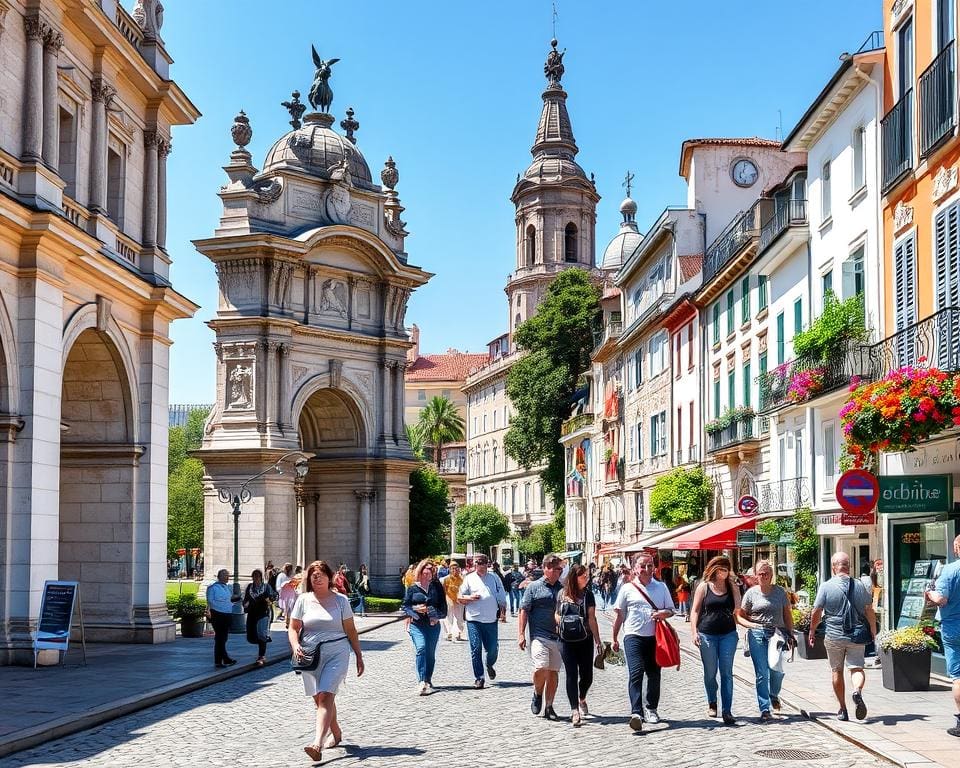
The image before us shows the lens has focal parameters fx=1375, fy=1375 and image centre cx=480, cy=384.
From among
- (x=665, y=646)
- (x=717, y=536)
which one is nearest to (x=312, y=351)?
(x=717, y=536)

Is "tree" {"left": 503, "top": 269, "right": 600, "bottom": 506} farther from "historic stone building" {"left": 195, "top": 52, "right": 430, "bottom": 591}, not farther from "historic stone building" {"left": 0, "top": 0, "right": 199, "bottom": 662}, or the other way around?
"historic stone building" {"left": 0, "top": 0, "right": 199, "bottom": 662}

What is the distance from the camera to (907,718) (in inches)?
536

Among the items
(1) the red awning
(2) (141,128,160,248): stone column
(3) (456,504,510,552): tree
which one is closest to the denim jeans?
(2) (141,128,160,248): stone column

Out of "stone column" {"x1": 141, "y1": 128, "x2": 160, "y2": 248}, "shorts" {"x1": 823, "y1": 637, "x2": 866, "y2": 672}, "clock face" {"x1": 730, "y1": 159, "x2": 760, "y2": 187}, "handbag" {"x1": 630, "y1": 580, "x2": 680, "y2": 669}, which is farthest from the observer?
"clock face" {"x1": 730, "y1": 159, "x2": 760, "y2": 187}

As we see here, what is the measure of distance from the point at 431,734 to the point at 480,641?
18.1 ft

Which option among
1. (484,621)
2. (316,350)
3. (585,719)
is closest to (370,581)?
(316,350)

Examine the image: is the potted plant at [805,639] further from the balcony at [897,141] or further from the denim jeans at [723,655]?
the denim jeans at [723,655]

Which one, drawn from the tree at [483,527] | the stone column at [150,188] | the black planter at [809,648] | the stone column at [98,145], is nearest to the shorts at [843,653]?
the black planter at [809,648]

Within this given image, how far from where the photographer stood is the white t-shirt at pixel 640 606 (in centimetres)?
1370

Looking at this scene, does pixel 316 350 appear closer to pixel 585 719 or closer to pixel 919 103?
pixel 919 103

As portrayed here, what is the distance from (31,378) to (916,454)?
1347cm

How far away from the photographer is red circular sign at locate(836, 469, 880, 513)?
1678 centimetres

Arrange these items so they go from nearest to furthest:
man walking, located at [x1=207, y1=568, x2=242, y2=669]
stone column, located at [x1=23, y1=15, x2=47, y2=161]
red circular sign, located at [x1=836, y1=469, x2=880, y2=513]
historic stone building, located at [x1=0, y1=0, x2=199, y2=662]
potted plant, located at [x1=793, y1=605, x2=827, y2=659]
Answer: red circular sign, located at [x1=836, y1=469, x2=880, y2=513], historic stone building, located at [x1=0, y1=0, x2=199, y2=662], man walking, located at [x1=207, y1=568, x2=242, y2=669], stone column, located at [x1=23, y1=15, x2=47, y2=161], potted plant, located at [x1=793, y1=605, x2=827, y2=659]

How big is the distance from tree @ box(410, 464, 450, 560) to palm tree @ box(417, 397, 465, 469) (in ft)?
197
